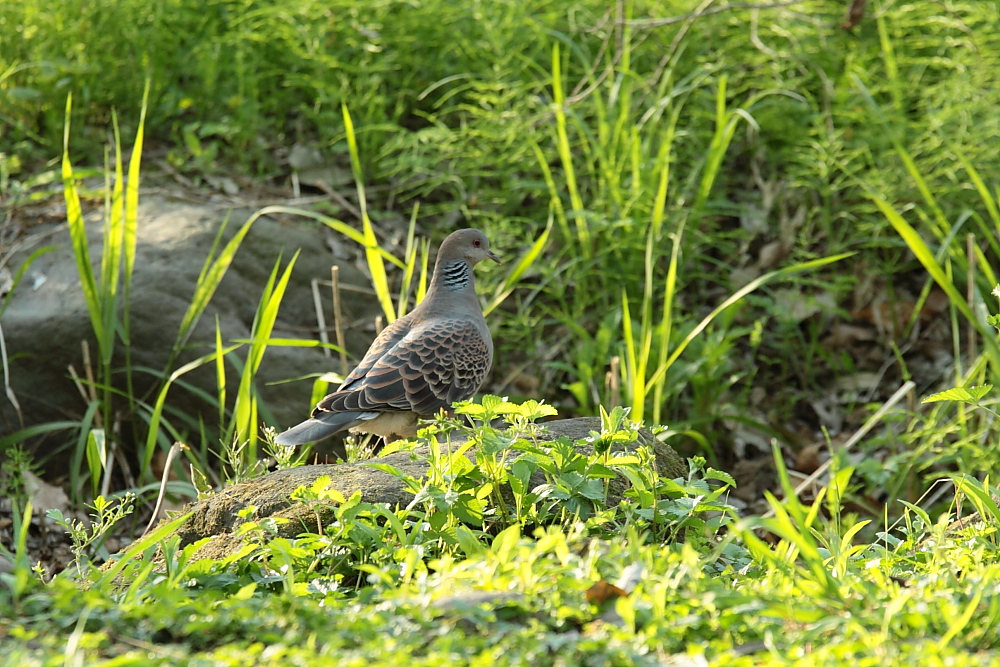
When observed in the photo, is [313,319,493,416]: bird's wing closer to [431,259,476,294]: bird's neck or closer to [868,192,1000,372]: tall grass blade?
[431,259,476,294]: bird's neck

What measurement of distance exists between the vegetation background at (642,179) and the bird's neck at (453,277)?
155 mm

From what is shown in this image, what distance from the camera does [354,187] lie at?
6164mm

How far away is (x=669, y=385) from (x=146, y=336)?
2.58 meters

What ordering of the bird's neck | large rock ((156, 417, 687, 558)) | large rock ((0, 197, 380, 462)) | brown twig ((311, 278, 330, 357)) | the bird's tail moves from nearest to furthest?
large rock ((156, 417, 687, 558))
the bird's tail
the bird's neck
large rock ((0, 197, 380, 462))
brown twig ((311, 278, 330, 357))

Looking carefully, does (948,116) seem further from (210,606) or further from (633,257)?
(210,606)

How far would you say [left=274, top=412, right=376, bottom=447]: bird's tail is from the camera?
3449mm

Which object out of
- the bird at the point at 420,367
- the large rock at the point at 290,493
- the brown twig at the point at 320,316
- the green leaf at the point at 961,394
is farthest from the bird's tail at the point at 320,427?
the green leaf at the point at 961,394

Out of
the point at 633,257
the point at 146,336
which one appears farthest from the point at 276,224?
the point at 633,257

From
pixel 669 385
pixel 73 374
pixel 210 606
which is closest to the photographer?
pixel 210 606

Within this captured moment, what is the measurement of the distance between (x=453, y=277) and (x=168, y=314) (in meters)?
1.55

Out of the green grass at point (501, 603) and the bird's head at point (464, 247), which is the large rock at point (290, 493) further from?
the bird's head at point (464, 247)

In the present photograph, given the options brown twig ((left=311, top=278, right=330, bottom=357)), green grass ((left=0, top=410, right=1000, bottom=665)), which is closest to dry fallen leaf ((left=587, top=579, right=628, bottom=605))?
green grass ((left=0, top=410, right=1000, bottom=665))

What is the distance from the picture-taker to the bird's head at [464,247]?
4375mm

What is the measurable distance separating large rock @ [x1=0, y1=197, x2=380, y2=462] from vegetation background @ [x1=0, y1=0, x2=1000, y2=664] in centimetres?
16
